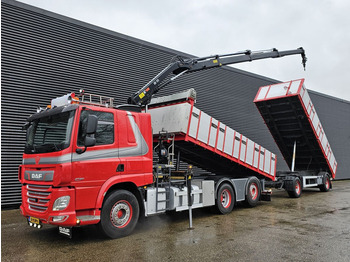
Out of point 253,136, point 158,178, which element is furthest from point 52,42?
point 253,136

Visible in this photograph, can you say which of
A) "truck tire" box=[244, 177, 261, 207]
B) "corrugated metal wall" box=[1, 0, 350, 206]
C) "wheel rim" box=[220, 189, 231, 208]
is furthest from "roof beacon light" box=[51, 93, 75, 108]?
"truck tire" box=[244, 177, 261, 207]

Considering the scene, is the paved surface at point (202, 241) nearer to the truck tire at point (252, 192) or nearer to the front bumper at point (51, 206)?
the front bumper at point (51, 206)

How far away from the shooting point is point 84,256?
16.8ft

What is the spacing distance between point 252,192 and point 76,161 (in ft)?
22.5

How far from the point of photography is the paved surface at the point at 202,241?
5047 mm

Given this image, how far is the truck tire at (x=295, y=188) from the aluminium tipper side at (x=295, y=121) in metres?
1.73

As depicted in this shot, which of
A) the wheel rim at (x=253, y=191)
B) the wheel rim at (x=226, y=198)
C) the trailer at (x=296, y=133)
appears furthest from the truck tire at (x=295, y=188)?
the wheel rim at (x=226, y=198)

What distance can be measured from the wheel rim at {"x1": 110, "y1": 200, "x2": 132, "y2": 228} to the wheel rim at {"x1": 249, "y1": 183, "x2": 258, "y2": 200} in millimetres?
5334

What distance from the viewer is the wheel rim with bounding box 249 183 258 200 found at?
10.2 metres

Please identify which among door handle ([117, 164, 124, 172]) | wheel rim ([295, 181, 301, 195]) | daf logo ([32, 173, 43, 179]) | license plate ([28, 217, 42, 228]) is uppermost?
door handle ([117, 164, 124, 172])

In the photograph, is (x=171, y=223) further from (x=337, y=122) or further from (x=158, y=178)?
(x=337, y=122)

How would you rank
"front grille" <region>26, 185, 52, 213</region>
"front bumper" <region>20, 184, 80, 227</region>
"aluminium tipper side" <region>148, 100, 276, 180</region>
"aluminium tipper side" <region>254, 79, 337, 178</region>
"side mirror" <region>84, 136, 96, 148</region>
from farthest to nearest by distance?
"aluminium tipper side" <region>254, 79, 337, 178</region> < "aluminium tipper side" <region>148, 100, 276, 180</region> < "side mirror" <region>84, 136, 96, 148</region> < "front grille" <region>26, 185, 52, 213</region> < "front bumper" <region>20, 184, 80, 227</region>

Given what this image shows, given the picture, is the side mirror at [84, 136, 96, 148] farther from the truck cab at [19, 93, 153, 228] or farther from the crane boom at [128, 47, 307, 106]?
the crane boom at [128, 47, 307, 106]

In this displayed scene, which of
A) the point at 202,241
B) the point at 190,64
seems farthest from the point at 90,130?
the point at 190,64
